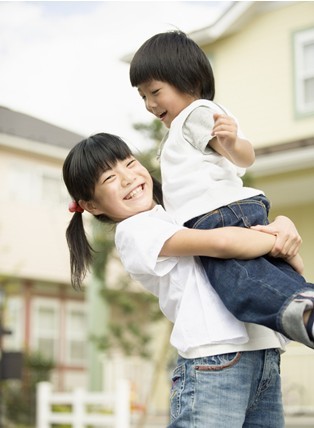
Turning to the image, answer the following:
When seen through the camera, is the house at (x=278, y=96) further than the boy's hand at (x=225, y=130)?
Yes

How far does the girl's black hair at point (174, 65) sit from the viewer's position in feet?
6.44

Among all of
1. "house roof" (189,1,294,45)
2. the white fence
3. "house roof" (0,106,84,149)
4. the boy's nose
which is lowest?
the white fence

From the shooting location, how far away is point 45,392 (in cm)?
1041

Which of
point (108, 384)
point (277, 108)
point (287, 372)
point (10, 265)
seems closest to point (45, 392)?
point (108, 384)

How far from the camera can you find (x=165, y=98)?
1.98m

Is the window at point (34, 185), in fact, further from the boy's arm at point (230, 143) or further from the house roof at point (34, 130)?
the boy's arm at point (230, 143)

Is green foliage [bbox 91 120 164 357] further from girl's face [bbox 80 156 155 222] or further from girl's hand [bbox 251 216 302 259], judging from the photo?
girl's hand [bbox 251 216 302 259]

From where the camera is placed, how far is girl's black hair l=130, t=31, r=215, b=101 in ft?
6.44

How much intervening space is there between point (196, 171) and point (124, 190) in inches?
6.4

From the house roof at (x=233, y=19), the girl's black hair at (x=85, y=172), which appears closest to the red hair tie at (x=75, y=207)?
the girl's black hair at (x=85, y=172)

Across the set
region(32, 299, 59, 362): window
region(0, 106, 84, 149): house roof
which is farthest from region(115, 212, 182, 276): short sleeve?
region(32, 299, 59, 362): window

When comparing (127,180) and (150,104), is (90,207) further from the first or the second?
(150,104)

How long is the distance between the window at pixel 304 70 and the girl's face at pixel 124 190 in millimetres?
8407

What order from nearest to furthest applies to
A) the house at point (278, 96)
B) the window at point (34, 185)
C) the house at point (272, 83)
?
the house at point (278, 96) → the house at point (272, 83) → the window at point (34, 185)
